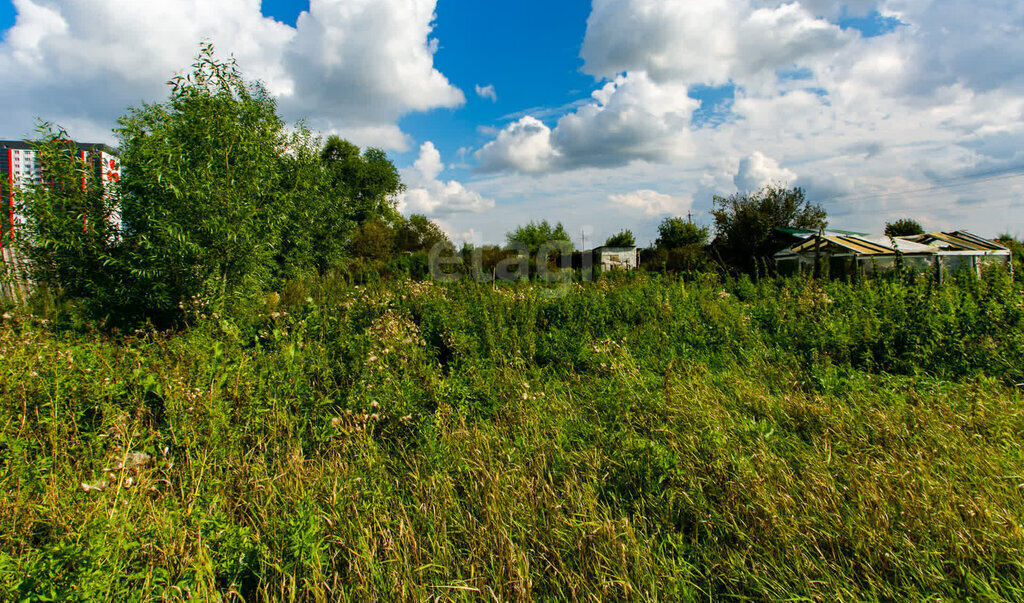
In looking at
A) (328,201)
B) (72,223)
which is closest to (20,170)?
(72,223)

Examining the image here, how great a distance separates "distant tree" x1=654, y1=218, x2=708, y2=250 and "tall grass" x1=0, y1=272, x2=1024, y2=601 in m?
35.0

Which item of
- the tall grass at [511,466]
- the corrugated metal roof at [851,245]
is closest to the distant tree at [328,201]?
the tall grass at [511,466]

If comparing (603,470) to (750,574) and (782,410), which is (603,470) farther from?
(782,410)

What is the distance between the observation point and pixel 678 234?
3900 cm

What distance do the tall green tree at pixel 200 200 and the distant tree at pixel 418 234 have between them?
33.9 metres

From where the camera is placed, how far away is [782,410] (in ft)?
11.8

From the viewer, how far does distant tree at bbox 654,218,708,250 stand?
38250mm

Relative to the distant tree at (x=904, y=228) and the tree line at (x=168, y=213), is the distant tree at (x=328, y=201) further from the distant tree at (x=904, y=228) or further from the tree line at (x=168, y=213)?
the distant tree at (x=904, y=228)

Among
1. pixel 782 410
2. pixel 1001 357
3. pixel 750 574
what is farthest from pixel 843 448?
pixel 1001 357

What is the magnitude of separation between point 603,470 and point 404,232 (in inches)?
1605

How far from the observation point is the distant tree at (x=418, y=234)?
132 ft

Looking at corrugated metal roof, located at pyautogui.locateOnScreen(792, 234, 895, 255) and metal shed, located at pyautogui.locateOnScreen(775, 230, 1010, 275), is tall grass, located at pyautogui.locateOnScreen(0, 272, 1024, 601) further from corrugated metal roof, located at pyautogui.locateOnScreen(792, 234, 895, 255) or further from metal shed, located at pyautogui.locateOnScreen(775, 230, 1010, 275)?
corrugated metal roof, located at pyautogui.locateOnScreen(792, 234, 895, 255)

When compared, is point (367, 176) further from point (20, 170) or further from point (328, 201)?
point (20, 170)

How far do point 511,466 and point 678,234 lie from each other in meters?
39.4
